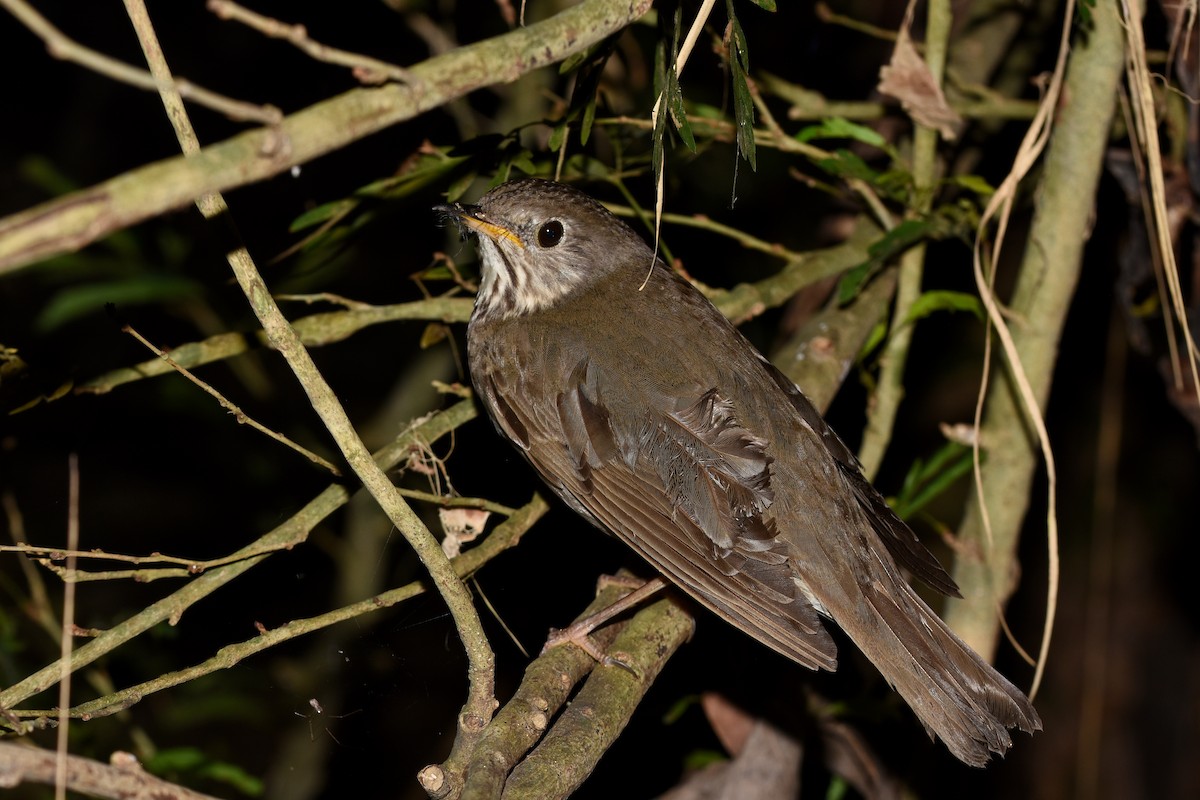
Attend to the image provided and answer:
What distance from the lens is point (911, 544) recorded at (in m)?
3.97

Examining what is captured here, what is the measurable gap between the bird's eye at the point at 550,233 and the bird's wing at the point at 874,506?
0.95m

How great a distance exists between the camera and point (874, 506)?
4035 millimetres

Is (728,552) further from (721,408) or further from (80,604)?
(80,604)

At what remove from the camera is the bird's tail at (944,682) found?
346cm

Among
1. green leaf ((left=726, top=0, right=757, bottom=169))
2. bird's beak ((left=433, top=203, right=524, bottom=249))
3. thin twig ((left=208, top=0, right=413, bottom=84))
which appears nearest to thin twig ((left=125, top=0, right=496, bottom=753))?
thin twig ((left=208, top=0, right=413, bottom=84))

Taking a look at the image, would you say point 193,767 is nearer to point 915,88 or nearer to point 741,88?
point 741,88

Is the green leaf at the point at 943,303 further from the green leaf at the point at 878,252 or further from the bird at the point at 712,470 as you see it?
the bird at the point at 712,470

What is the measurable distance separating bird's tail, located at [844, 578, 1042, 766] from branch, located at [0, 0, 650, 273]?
206 cm

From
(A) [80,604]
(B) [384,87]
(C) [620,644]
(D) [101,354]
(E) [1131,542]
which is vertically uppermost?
(B) [384,87]

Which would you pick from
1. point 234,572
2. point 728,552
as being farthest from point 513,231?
point 234,572

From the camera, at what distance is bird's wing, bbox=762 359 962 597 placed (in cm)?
392

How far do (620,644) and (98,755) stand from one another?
10.4 feet

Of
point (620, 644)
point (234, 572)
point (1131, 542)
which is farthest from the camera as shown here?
point (1131, 542)

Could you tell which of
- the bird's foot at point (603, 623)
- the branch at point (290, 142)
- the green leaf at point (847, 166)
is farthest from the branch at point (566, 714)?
the green leaf at point (847, 166)
